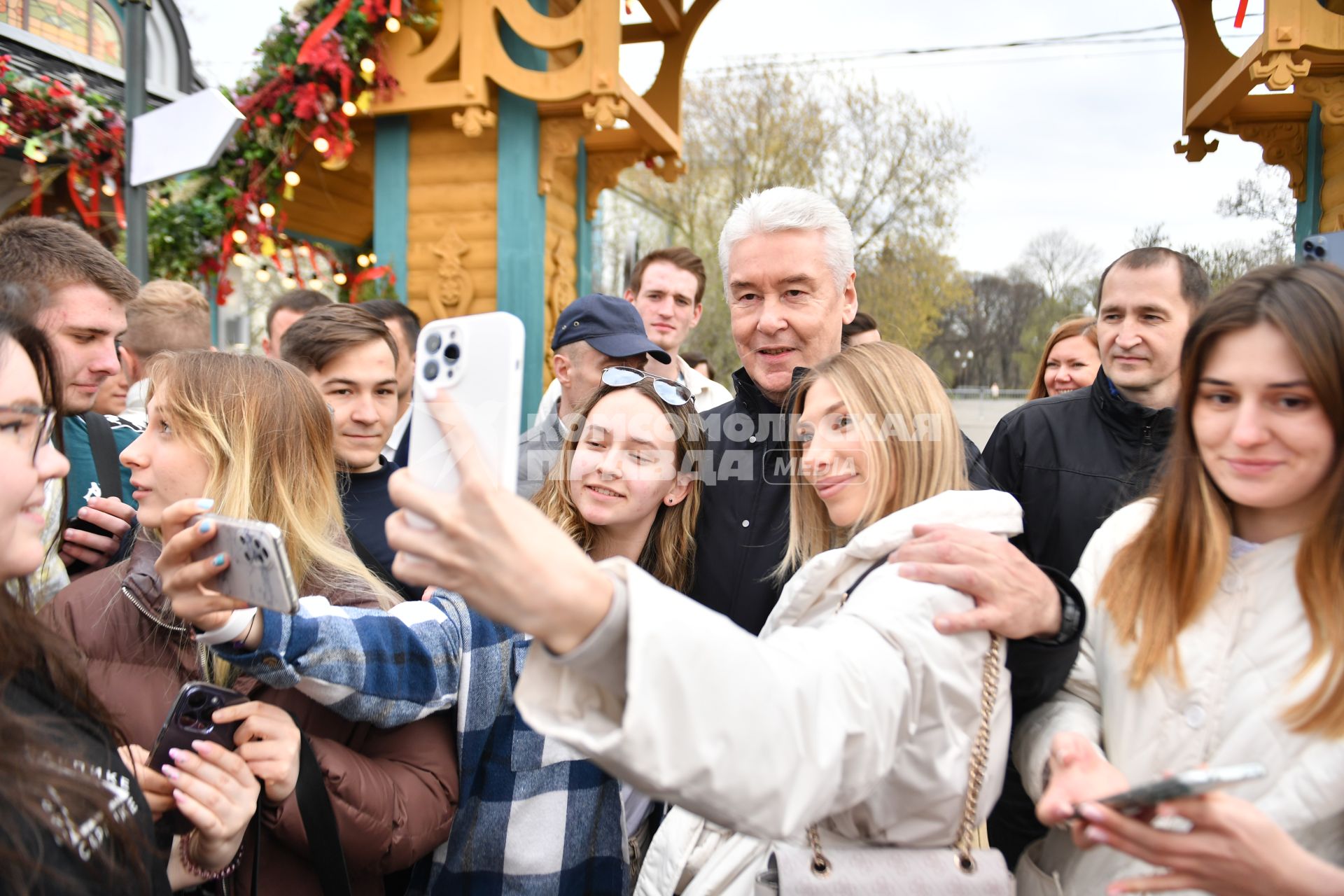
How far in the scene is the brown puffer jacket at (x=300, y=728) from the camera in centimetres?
153

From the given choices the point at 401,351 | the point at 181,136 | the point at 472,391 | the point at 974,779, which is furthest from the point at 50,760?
the point at 181,136

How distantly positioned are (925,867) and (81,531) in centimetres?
196

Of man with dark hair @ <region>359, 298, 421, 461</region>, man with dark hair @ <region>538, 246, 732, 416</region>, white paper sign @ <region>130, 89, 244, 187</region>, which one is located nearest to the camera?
white paper sign @ <region>130, 89, 244, 187</region>

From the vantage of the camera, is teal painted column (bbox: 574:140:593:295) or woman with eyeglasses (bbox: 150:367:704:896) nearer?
woman with eyeglasses (bbox: 150:367:704:896)

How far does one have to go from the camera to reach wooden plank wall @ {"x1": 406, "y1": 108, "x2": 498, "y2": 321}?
598 cm

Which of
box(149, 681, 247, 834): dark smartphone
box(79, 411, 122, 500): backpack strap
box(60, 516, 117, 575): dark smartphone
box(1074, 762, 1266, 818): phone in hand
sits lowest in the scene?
box(149, 681, 247, 834): dark smartphone

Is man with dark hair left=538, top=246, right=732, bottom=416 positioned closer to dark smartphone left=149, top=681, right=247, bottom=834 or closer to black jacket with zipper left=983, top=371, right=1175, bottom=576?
black jacket with zipper left=983, top=371, right=1175, bottom=576

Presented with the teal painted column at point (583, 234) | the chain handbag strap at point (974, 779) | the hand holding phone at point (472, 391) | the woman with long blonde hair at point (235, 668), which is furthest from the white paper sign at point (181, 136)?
the chain handbag strap at point (974, 779)

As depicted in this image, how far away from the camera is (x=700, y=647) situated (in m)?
0.89

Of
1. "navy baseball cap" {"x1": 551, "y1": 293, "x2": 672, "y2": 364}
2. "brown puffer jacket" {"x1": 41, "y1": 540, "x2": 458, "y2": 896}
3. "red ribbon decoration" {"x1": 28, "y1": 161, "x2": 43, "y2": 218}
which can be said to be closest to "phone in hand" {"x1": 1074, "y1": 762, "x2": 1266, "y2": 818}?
"brown puffer jacket" {"x1": 41, "y1": 540, "x2": 458, "y2": 896}

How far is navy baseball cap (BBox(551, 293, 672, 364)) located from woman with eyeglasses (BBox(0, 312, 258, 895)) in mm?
2130

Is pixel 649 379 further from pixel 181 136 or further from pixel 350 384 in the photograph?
pixel 181 136

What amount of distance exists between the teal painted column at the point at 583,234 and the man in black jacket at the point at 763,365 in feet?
14.4

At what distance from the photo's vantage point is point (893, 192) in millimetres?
17094
